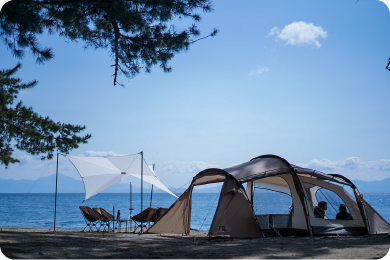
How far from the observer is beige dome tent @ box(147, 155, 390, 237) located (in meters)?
7.35

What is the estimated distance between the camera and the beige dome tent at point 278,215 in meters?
7.35

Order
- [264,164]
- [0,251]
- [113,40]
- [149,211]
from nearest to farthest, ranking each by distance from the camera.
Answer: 1. [0,251]
2. [113,40]
3. [264,164]
4. [149,211]

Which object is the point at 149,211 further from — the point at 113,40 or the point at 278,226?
the point at 113,40

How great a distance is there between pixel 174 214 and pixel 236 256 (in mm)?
3895

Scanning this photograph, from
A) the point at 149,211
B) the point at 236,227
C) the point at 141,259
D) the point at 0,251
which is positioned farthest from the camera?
the point at 149,211

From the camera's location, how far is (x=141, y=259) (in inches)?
169

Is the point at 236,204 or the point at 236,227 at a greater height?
the point at 236,204

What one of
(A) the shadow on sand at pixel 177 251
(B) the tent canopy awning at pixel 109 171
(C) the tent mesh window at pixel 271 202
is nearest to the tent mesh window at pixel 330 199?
(C) the tent mesh window at pixel 271 202

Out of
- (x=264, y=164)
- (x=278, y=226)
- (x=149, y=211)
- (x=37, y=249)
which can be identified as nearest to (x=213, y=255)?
(x=37, y=249)

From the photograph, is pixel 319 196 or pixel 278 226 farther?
pixel 319 196

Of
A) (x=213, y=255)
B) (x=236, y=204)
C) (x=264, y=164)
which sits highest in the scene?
(x=264, y=164)

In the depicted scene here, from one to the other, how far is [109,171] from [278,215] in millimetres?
5411

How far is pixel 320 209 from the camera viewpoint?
8047 millimetres

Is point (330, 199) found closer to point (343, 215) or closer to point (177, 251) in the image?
point (343, 215)
